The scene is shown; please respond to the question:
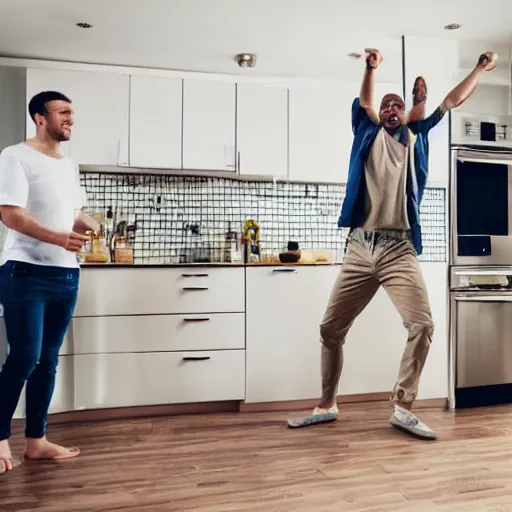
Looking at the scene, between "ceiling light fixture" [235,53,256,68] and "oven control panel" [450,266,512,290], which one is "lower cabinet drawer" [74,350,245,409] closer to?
"oven control panel" [450,266,512,290]


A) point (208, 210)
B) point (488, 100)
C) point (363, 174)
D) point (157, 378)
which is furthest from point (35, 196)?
point (488, 100)

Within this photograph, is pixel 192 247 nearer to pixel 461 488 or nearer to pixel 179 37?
pixel 179 37

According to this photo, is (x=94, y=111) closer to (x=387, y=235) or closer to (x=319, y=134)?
(x=319, y=134)

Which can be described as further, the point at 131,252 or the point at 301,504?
the point at 131,252

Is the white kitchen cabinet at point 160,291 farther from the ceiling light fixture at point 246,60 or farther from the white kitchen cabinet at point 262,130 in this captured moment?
the ceiling light fixture at point 246,60

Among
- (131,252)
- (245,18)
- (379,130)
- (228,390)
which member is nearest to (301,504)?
(228,390)

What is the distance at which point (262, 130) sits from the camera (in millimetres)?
3807

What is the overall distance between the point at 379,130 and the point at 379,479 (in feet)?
5.23

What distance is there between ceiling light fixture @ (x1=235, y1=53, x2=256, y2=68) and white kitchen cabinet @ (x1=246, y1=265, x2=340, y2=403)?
1256mm

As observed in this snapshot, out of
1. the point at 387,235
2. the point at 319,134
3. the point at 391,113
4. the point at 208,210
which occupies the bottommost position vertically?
the point at 387,235

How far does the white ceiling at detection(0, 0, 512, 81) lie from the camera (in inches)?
113

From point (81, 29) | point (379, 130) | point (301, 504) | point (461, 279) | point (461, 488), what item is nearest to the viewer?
point (301, 504)

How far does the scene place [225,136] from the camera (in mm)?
3758

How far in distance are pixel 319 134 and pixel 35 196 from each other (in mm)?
2083
